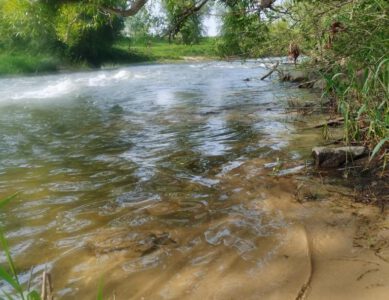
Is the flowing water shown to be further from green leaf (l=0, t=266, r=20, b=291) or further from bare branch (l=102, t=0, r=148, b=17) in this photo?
bare branch (l=102, t=0, r=148, b=17)

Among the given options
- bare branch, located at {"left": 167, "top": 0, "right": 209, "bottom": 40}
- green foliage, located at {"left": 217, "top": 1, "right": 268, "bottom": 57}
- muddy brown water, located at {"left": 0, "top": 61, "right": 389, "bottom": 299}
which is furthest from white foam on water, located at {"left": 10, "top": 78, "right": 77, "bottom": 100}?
green foliage, located at {"left": 217, "top": 1, "right": 268, "bottom": 57}

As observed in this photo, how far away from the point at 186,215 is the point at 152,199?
1.86 feet

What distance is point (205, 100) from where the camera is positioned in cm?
1138

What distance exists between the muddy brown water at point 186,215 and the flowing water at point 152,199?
1 cm

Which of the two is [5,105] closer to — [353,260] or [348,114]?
[348,114]

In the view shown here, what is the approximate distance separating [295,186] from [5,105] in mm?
10168

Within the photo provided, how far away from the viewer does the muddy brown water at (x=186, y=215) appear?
2598mm

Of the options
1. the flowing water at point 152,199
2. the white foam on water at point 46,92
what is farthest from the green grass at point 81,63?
the flowing water at point 152,199

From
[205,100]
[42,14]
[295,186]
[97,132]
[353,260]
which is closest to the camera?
[353,260]

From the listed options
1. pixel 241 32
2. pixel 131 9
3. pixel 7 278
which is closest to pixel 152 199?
pixel 7 278

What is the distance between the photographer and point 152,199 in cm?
408

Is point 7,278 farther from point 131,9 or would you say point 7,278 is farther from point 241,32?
point 131,9

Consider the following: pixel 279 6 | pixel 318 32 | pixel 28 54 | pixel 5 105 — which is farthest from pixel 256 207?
pixel 28 54

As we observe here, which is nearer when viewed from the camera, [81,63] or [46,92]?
[46,92]
